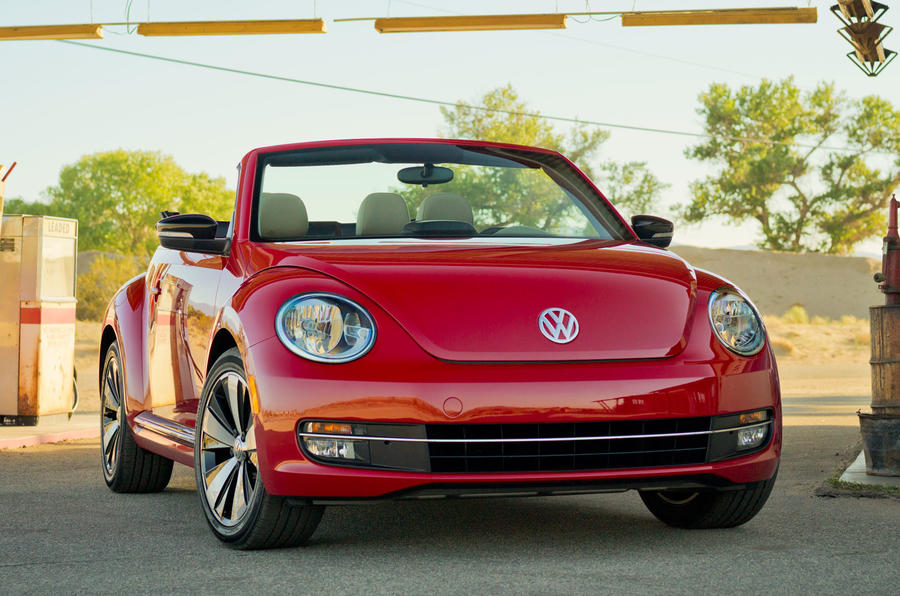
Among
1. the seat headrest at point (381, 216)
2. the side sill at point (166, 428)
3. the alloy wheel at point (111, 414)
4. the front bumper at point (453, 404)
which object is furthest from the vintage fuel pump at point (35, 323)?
the front bumper at point (453, 404)

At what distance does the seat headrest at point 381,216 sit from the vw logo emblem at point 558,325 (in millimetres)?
1188

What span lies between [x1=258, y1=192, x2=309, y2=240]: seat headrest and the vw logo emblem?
4.64ft

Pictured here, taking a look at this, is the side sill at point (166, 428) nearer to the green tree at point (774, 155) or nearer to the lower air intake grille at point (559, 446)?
the lower air intake grille at point (559, 446)

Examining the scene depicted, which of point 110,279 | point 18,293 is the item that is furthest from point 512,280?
point 110,279

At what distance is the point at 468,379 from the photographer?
4172 millimetres

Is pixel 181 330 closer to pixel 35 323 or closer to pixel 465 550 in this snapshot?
pixel 465 550

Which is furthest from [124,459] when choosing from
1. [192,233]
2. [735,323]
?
[735,323]

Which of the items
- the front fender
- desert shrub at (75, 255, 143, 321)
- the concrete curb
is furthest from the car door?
desert shrub at (75, 255, 143, 321)

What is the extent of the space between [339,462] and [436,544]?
2.44ft

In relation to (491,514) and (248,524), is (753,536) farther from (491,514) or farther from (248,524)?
(248,524)

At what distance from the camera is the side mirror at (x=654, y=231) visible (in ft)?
18.7

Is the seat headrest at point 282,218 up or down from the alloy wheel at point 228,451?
up

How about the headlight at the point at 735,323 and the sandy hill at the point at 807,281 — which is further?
the sandy hill at the point at 807,281

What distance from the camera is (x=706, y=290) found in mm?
4707
